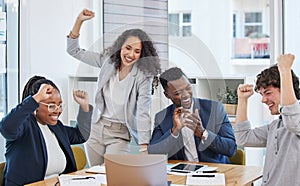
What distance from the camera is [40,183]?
2357 millimetres

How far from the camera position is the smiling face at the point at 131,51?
252 centimetres

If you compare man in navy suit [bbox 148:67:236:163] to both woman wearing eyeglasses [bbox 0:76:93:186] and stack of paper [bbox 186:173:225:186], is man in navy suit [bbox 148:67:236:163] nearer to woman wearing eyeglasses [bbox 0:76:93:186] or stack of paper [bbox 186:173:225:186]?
stack of paper [bbox 186:173:225:186]

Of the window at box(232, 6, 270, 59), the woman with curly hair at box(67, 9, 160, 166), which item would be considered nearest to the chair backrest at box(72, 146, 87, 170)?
the woman with curly hair at box(67, 9, 160, 166)

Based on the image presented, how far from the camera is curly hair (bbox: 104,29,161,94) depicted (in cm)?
253

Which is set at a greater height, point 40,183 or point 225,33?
point 225,33

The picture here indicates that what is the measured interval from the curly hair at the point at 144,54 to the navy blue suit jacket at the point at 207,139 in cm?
23

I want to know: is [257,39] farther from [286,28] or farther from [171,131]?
[171,131]

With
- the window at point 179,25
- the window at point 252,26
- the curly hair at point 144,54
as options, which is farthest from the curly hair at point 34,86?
the window at point 252,26

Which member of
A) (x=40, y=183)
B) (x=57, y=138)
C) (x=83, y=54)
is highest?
(x=83, y=54)

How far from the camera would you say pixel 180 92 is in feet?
8.41

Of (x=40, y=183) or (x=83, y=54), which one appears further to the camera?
(x=83, y=54)

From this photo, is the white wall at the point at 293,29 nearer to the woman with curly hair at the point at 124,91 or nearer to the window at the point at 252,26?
the woman with curly hair at the point at 124,91

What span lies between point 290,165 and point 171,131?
0.75 meters

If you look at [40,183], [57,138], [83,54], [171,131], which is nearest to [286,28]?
[171,131]
